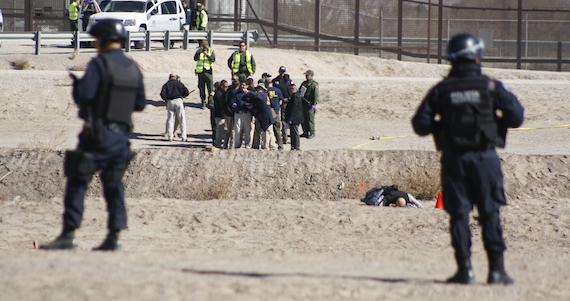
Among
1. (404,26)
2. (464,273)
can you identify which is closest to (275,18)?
(404,26)

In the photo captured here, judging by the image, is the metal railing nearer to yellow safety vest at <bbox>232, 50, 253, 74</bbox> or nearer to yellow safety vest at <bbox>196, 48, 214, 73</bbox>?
yellow safety vest at <bbox>196, 48, 214, 73</bbox>

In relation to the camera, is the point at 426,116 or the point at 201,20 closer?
the point at 426,116

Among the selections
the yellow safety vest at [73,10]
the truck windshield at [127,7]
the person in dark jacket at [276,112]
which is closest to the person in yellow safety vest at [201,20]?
the truck windshield at [127,7]

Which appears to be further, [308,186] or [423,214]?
[308,186]

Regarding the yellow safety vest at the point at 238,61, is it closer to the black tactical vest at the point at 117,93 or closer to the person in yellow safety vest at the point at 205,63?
the person in yellow safety vest at the point at 205,63

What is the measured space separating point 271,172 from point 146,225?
3566 mm

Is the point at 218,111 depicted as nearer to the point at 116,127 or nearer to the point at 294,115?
the point at 294,115

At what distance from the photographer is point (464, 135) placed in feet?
14.4

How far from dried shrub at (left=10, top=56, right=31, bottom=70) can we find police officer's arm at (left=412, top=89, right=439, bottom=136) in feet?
66.0

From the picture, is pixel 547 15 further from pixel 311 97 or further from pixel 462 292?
pixel 462 292

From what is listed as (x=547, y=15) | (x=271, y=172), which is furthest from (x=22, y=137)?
(x=547, y=15)

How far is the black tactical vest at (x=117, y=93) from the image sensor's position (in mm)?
4844

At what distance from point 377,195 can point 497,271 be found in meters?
6.96

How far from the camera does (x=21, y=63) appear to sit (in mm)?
21594
